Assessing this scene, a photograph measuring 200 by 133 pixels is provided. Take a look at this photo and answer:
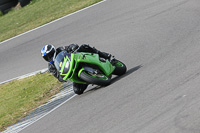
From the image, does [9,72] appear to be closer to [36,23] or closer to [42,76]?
[42,76]

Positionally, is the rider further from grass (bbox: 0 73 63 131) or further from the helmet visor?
grass (bbox: 0 73 63 131)

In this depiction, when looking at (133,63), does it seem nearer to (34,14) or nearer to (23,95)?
(23,95)

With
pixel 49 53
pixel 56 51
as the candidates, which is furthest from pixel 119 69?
pixel 49 53

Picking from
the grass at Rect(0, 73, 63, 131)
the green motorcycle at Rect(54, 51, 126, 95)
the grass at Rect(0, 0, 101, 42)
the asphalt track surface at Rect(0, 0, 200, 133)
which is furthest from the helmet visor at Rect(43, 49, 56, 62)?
→ the grass at Rect(0, 0, 101, 42)

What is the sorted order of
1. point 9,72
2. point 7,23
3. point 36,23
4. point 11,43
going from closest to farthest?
point 9,72 → point 11,43 → point 36,23 → point 7,23

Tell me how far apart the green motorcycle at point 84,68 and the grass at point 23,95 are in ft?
6.38

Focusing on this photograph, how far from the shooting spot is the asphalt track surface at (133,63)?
21.8ft

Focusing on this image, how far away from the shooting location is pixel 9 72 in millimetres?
14023

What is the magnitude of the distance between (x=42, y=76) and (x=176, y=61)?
4879mm

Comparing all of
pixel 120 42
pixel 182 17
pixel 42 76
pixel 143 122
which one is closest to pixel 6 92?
pixel 42 76

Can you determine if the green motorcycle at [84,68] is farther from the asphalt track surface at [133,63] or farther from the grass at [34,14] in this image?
the grass at [34,14]

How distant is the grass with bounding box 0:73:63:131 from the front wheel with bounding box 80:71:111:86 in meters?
2.22

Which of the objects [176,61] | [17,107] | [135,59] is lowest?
[17,107]

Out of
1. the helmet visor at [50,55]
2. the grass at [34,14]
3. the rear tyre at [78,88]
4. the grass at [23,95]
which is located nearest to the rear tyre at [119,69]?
the rear tyre at [78,88]
